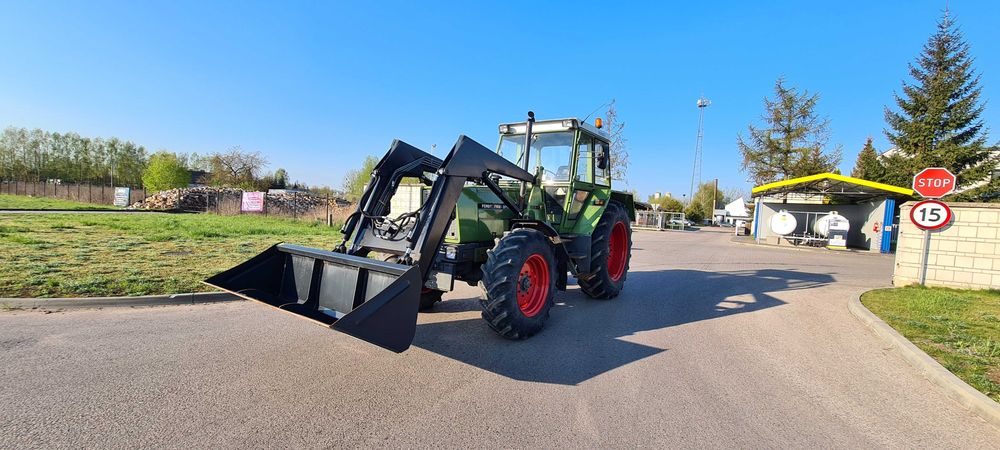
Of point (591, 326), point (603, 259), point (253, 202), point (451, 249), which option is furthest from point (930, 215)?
point (253, 202)

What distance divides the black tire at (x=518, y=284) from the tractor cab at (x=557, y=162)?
1.19 metres

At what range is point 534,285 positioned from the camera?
537cm

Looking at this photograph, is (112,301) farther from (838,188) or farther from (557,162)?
(838,188)

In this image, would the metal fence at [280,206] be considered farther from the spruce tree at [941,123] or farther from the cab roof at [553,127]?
the spruce tree at [941,123]

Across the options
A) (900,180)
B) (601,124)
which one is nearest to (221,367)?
(601,124)

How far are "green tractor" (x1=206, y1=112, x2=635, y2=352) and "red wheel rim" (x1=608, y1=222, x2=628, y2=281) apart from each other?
1.41 metres

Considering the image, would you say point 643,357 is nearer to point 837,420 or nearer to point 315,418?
point 837,420

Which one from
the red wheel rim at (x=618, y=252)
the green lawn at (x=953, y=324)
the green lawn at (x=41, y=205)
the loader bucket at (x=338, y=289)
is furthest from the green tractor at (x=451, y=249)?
the green lawn at (x=41, y=205)

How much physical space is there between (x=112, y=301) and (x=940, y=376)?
9064mm

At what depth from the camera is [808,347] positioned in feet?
17.4

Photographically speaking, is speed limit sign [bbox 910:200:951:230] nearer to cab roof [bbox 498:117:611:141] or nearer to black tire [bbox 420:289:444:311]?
cab roof [bbox 498:117:611:141]

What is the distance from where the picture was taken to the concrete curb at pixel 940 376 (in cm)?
348

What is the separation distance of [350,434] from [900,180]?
101ft

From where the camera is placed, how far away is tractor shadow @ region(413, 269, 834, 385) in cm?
426
